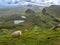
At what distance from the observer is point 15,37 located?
1402cm

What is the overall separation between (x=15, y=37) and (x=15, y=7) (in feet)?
123

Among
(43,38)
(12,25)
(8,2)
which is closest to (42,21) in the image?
(12,25)

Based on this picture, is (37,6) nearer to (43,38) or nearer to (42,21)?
(42,21)

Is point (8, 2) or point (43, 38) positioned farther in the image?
point (8, 2)

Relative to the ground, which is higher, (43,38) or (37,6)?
(43,38)

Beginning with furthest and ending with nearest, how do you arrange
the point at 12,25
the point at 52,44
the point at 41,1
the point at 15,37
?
the point at 41,1
the point at 12,25
the point at 15,37
the point at 52,44

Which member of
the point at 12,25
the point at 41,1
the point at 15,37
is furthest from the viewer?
the point at 41,1

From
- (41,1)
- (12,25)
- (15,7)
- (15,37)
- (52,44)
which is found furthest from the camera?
(41,1)

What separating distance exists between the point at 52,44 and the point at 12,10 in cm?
3998

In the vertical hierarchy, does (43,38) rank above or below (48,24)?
above

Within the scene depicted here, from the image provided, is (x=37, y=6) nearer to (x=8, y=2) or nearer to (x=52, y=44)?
(x=8, y=2)

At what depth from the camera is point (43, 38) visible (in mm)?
14234

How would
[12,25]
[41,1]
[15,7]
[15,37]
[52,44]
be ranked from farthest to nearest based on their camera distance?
1. [41,1]
2. [15,7]
3. [12,25]
4. [15,37]
5. [52,44]

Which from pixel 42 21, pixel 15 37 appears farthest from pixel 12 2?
pixel 15 37
